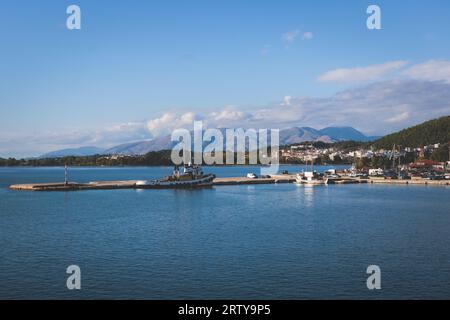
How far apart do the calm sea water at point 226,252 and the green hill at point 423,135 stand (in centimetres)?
10391

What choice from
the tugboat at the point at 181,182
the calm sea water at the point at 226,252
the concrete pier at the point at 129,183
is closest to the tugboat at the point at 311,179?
the concrete pier at the point at 129,183

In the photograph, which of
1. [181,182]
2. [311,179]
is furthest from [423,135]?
[181,182]

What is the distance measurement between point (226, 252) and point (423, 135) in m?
Result: 129

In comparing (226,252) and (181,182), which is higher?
(181,182)

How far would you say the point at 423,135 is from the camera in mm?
137500

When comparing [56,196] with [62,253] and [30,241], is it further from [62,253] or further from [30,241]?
[62,253]

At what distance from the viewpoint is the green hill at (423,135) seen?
13385cm

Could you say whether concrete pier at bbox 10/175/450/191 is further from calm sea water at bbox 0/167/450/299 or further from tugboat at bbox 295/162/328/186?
calm sea water at bbox 0/167/450/299

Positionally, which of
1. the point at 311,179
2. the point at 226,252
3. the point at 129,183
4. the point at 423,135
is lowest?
the point at 226,252

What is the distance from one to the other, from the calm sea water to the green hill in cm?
10391

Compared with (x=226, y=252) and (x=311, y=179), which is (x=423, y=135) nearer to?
(x=311, y=179)

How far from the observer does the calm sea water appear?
50.3 feet
